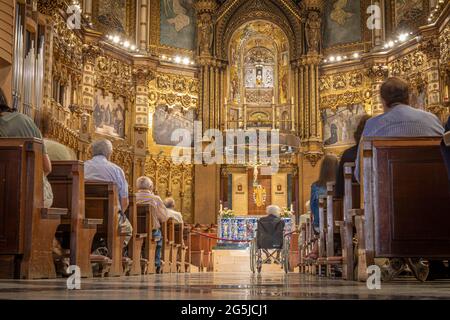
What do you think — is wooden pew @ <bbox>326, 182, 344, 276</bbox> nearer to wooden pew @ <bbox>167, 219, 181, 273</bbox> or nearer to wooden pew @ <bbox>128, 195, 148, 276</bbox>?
wooden pew @ <bbox>128, 195, 148, 276</bbox>

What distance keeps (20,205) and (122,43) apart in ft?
52.3

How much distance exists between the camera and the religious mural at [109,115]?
19.4 m

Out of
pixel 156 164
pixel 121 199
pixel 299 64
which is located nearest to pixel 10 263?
pixel 121 199

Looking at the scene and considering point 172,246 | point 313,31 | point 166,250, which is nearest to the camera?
point 166,250

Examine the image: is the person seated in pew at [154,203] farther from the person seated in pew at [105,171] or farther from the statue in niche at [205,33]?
the statue in niche at [205,33]

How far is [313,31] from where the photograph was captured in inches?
859

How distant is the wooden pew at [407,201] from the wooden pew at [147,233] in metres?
4.87

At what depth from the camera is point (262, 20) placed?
22625mm

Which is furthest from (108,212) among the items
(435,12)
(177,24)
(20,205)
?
(177,24)

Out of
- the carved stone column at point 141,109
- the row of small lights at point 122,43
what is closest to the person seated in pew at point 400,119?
the row of small lights at point 122,43

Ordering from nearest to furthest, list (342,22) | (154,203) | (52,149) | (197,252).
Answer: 1. (52,149)
2. (154,203)
3. (197,252)
4. (342,22)

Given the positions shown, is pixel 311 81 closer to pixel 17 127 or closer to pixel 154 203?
pixel 154 203

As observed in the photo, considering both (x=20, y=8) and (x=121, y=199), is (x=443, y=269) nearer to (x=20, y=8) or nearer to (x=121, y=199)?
(x=121, y=199)

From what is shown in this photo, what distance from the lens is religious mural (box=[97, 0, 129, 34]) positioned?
1986 cm
